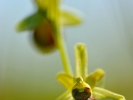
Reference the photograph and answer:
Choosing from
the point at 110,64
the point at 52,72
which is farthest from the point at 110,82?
the point at 52,72

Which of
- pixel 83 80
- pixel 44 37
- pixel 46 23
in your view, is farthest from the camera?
pixel 44 37

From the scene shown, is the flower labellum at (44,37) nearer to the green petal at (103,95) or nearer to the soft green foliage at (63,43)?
the soft green foliage at (63,43)

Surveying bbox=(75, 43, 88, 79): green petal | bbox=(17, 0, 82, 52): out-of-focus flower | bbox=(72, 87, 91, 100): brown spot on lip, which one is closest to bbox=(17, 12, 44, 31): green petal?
bbox=(17, 0, 82, 52): out-of-focus flower

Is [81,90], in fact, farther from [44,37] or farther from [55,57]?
[55,57]

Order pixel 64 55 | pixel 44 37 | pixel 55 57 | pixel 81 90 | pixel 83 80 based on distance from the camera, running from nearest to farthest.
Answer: pixel 81 90 < pixel 83 80 < pixel 64 55 < pixel 44 37 < pixel 55 57

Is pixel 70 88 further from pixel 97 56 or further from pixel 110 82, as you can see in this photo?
pixel 97 56

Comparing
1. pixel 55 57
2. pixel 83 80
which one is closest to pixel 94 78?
pixel 83 80
